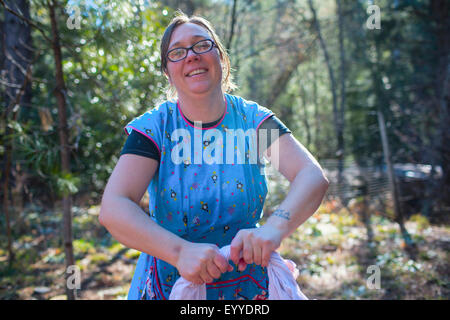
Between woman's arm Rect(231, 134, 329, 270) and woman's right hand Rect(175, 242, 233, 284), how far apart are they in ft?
0.22

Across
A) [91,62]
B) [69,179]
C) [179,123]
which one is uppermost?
[91,62]

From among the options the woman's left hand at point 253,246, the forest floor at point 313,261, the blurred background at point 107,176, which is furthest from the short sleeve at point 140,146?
the forest floor at point 313,261

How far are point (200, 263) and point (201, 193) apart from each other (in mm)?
350

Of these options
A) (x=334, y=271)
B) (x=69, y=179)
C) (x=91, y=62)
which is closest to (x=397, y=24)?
(x=334, y=271)

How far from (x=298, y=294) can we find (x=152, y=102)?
292 centimetres

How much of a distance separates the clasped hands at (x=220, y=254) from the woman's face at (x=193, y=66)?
1.96 ft

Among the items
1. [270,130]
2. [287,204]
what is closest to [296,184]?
[287,204]

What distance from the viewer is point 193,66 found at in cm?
138

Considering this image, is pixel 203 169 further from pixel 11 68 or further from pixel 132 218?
pixel 11 68

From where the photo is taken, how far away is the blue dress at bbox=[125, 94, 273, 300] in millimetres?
1357

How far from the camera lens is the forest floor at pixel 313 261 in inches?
135

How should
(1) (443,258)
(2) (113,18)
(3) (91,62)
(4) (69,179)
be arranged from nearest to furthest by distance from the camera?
1. (4) (69,179)
2. (2) (113,18)
3. (3) (91,62)
4. (1) (443,258)

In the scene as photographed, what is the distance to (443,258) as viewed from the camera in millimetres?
4176

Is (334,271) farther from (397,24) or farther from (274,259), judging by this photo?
(397,24)
